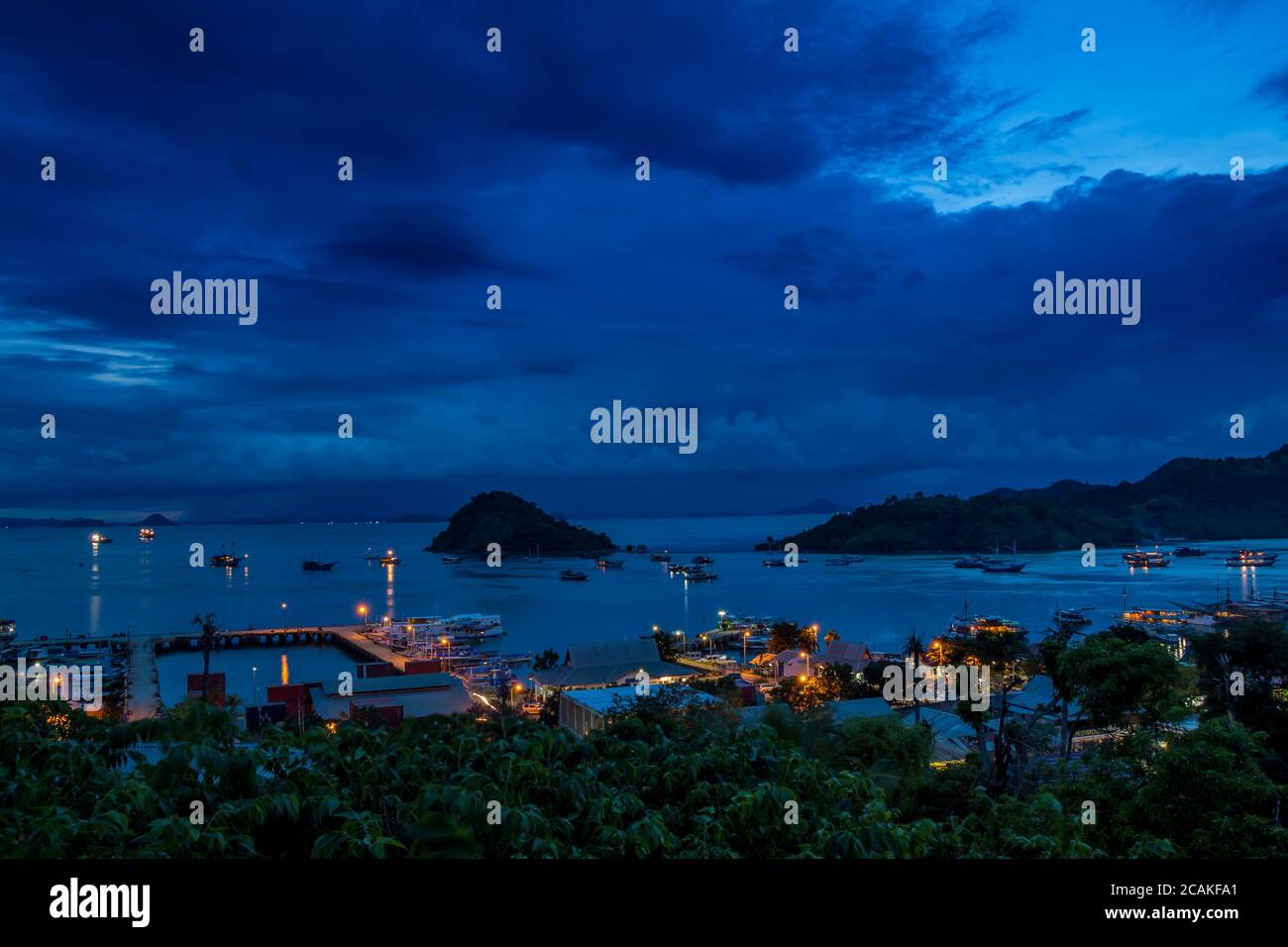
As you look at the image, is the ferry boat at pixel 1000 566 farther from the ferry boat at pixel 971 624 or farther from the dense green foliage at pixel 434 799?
the dense green foliage at pixel 434 799

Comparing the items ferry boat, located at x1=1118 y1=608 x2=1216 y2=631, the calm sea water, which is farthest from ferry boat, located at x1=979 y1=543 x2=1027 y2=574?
ferry boat, located at x1=1118 y1=608 x2=1216 y2=631

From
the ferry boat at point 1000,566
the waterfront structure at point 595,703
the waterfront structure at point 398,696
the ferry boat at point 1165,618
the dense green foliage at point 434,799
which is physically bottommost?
the ferry boat at point 1165,618

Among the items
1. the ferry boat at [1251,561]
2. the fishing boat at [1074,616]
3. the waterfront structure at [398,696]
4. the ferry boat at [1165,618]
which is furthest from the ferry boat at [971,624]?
the ferry boat at [1251,561]

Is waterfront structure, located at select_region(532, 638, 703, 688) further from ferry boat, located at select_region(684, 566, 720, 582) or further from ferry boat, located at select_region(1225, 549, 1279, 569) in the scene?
ferry boat, located at select_region(1225, 549, 1279, 569)

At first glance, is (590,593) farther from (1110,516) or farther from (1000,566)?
(1110,516)

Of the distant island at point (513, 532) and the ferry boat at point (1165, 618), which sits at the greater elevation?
the distant island at point (513, 532)

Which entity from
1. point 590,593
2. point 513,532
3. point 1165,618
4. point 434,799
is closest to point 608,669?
point 434,799

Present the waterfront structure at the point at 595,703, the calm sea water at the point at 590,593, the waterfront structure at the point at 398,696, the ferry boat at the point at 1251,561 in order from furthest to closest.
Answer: the ferry boat at the point at 1251,561
the calm sea water at the point at 590,593
the waterfront structure at the point at 398,696
the waterfront structure at the point at 595,703
